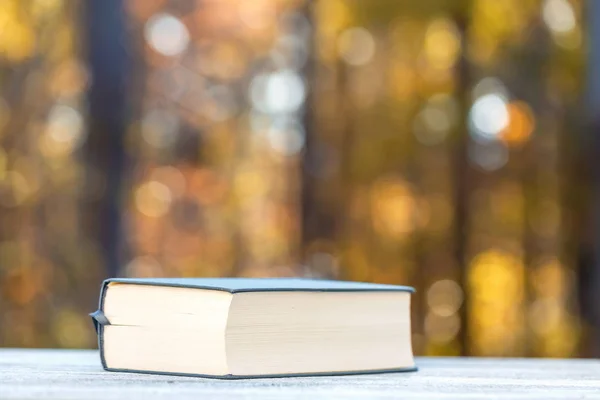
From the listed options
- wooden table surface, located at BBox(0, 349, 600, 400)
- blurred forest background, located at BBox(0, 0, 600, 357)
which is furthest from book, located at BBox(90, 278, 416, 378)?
blurred forest background, located at BBox(0, 0, 600, 357)

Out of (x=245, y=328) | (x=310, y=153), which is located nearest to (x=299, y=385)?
(x=245, y=328)

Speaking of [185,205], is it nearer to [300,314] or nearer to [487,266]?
[487,266]

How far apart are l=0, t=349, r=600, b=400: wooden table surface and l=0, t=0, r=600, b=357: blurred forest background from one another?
2205 millimetres

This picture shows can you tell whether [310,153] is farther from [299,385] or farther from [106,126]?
[299,385]

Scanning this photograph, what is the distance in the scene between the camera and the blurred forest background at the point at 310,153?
9.14 ft

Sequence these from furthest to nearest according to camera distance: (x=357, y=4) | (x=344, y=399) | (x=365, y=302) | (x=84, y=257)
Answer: (x=357, y=4)
(x=84, y=257)
(x=365, y=302)
(x=344, y=399)

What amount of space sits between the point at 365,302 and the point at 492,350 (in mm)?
2382

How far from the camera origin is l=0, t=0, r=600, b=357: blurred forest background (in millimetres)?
2785

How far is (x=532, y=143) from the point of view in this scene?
286 centimetres

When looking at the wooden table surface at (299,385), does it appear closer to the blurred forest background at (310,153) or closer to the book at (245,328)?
the book at (245,328)

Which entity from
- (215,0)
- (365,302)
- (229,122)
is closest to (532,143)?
(229,122)

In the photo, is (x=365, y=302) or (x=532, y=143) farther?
(x=532, y=143)

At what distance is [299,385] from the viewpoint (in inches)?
18.5

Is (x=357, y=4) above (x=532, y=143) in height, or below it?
above
